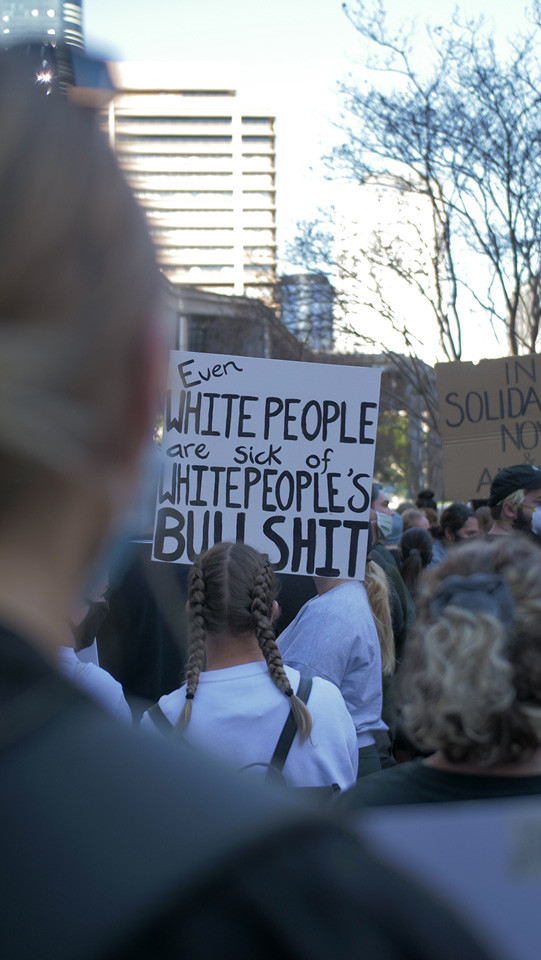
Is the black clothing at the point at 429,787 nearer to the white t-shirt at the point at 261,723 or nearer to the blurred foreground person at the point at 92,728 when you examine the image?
the white t-shirt at the point at 261,723

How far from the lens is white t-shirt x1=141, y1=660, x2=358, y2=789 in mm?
2543

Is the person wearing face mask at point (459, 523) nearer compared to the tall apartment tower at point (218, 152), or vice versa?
the person wearing face mask at point (459, 523)

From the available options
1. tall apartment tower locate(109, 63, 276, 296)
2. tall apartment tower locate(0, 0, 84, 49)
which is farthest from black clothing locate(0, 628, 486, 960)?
tall apartment tower locate(109, 63, 276, 296)

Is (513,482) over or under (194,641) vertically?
over

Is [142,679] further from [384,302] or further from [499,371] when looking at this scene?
[384,302]

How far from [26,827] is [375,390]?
429 centimetres

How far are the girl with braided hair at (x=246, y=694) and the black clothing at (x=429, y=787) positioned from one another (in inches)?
26.8

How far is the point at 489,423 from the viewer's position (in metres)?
7.19

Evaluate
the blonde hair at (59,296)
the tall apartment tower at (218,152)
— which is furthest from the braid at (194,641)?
the tall apartment tower at (218,152)

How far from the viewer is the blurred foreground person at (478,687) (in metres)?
1.63

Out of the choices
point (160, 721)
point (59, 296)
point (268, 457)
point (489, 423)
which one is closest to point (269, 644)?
point (160, 721)

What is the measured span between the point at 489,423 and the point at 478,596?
5.70m

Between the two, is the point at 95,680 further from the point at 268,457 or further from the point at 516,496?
the point at 516,496

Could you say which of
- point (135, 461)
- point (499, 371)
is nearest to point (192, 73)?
point (499, 371)
